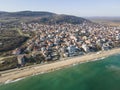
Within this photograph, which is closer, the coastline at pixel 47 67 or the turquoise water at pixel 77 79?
the turquoise water at pixel 77 79

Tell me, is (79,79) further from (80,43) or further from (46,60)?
(80,43)

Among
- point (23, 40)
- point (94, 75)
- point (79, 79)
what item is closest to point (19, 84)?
point (79, 79)

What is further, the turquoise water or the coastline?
the coastline

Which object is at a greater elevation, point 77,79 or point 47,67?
point 77,79

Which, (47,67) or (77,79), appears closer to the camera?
(77,79)

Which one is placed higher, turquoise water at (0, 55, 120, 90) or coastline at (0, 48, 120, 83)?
turquoise water at (0, 55, 120, 90)
